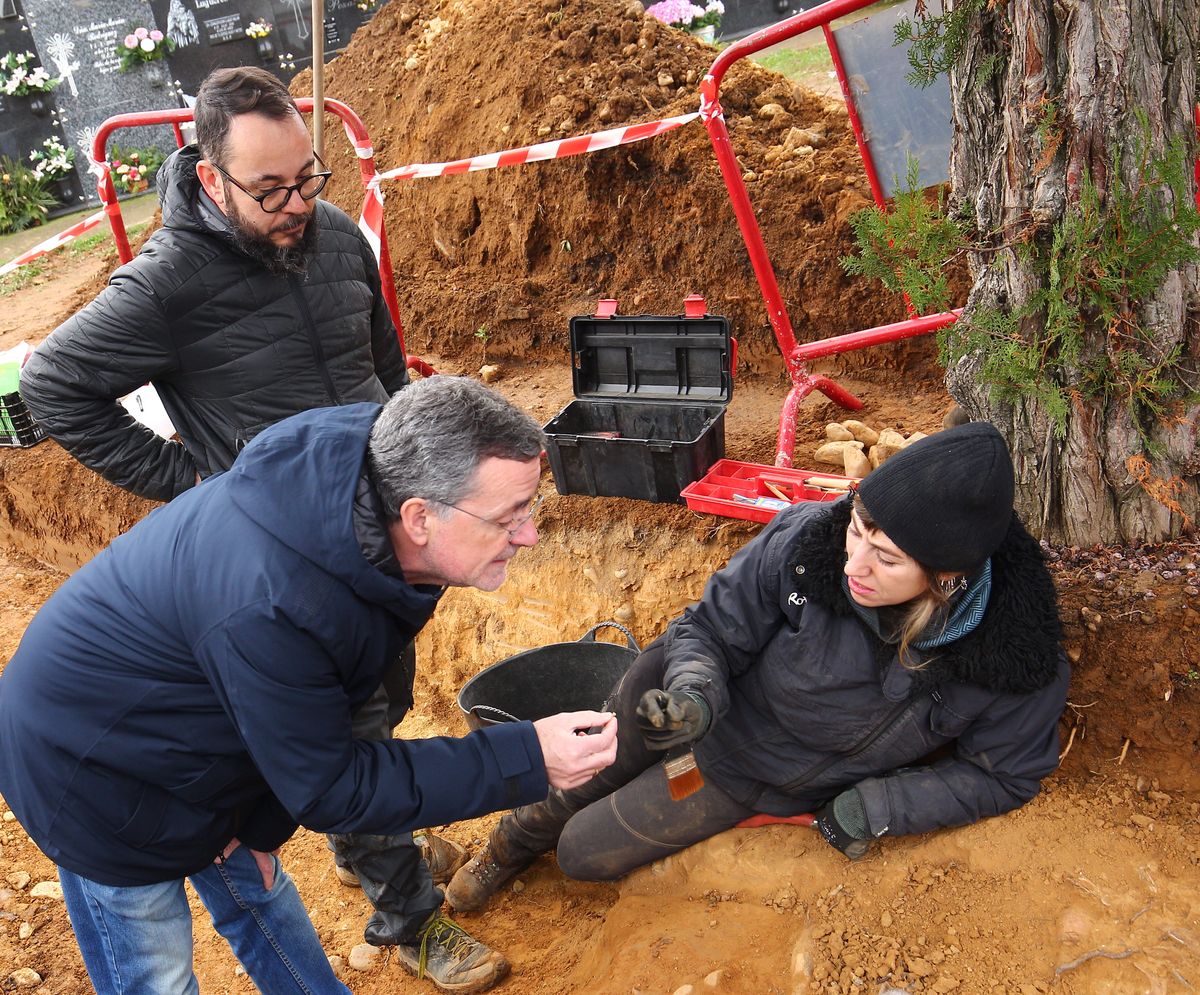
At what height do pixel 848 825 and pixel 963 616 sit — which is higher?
pixel 963 616

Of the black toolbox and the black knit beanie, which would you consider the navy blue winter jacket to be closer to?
the black knit beanie

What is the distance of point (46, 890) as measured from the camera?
11.7ft

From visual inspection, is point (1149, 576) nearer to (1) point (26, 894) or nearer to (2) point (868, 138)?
(2) point (868, 138)

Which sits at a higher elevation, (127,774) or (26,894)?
(127,774)

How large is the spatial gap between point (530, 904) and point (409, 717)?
1428 mm

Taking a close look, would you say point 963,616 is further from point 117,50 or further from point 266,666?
point 117,50

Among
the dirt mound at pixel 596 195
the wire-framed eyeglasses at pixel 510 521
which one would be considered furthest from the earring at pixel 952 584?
the dirt mound at pixel 596 195

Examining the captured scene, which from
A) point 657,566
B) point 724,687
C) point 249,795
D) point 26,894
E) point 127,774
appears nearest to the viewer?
point 127,774

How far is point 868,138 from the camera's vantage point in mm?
4477

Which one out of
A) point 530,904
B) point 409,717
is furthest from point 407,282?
point 530,904

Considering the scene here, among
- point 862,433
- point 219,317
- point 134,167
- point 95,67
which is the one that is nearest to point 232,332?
point 219,317

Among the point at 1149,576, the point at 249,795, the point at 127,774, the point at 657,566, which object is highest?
the point at 127,774

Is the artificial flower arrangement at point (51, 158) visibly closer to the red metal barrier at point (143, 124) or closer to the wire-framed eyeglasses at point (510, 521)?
the red metal barrier at point (143, 124)

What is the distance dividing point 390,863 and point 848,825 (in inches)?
52.1
